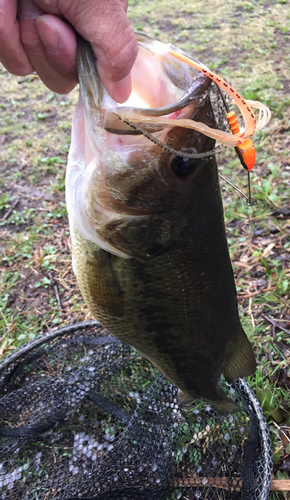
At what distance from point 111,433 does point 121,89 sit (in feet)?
6.78

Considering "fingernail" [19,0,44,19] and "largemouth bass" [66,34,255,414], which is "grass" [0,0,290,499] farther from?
"fingernail" [19,0,44,19]

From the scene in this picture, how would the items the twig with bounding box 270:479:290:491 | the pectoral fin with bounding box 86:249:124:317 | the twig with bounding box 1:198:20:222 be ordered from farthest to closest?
the twig with bounding box 1:198:20:222 < the twig with bounding box 270:479:290:491 < the pectoral fin with bounding box 86:249:124:317

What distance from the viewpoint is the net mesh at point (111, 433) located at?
6.91 ft

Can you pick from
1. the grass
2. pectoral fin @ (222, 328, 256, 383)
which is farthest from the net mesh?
pectoral fin @ (222, 328, 256, 383)

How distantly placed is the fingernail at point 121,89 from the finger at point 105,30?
25 mm

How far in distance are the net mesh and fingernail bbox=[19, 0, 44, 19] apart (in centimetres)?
196

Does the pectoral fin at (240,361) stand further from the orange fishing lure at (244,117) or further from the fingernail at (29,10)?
the fingernail at (29,10)

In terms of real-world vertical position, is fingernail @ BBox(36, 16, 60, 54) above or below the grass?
above

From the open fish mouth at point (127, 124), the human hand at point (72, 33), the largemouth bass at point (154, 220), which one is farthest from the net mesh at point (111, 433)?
the human hand at point (72, 33)

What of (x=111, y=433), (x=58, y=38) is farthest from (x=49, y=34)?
(x=111, y=433)

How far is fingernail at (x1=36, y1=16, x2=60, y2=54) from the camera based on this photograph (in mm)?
1200

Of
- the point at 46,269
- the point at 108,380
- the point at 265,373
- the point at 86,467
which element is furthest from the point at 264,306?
the point at 46,269

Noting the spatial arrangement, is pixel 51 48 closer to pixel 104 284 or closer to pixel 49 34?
pixel 49 34

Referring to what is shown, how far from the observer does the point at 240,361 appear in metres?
1.95
